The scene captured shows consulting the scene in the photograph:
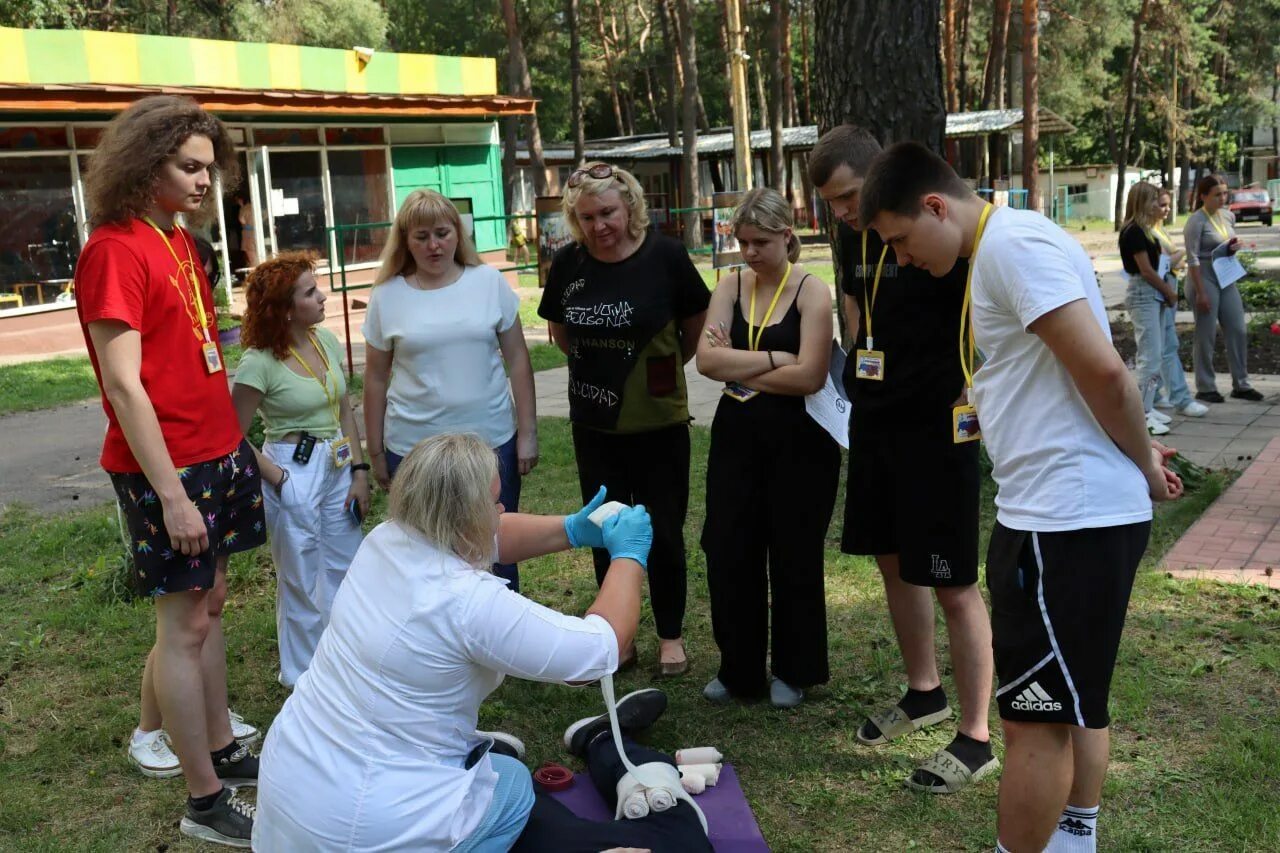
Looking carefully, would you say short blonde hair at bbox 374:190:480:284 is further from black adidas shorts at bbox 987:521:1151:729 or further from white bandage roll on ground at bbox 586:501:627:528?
black adidas shorts at bbox 987:521:1151:729

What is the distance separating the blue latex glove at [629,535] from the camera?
2836 millimetres

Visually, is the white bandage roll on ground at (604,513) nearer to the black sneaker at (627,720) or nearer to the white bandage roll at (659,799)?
the white bandage roll at (659,799)

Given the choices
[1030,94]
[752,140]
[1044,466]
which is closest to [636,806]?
[1044,466]

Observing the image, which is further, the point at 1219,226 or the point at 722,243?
the point at 722,243

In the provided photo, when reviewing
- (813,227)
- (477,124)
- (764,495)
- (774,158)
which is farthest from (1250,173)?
(764,495)

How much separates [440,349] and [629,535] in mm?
1485

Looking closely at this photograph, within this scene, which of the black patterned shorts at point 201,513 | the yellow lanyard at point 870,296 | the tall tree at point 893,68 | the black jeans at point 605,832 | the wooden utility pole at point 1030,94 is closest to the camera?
the black jeans at point 605,832

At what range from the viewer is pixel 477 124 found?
22.7m

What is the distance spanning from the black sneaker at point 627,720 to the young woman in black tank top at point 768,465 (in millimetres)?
374

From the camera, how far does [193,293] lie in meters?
3.23

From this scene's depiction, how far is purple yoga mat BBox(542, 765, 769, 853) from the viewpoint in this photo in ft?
10.3

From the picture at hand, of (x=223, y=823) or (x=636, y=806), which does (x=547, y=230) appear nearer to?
(x=223, y=823)

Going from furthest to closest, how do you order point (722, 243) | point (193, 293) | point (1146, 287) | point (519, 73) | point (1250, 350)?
1. point (519, 73)
2. point (722, 243)
3. point (1250, 350)
4. point (1146, 287)
5. point (193, 293)

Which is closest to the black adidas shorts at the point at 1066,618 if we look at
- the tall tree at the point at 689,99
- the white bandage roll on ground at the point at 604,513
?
the white bandage roll on ground at the point at 604,513
